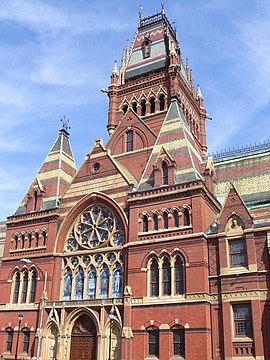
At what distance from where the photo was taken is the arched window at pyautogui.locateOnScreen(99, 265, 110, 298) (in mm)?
36156

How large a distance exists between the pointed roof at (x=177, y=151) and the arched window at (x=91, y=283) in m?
8.24

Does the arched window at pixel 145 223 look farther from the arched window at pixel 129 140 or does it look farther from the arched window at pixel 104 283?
the arched window at pixel 129 140

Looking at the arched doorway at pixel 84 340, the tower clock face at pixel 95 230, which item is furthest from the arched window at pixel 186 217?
the arched doorway at pixel 84 340

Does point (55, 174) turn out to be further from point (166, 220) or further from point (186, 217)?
point (186, 217)

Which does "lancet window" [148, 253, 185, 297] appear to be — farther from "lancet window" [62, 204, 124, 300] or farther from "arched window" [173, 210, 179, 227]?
"lancet window" [62, 204, 124, 300]

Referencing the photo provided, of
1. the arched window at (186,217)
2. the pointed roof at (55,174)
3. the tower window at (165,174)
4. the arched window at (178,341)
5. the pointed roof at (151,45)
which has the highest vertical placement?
the pointed roof at (151,45)

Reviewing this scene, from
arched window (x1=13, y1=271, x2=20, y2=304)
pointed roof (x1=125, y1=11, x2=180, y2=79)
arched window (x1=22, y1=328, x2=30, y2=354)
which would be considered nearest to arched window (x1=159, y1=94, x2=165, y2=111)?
pointed roof (x1=125, y1=11, x2=180, y2=79)

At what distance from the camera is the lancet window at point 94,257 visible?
119ft

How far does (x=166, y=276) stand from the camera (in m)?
33.2

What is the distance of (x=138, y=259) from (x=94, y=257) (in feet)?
16.6

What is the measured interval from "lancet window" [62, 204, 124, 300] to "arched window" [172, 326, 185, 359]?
603 centimetres

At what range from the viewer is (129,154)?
1715 inches

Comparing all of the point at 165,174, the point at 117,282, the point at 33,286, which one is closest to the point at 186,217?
the point at 165,174

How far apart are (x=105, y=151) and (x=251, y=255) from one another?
17465mm
